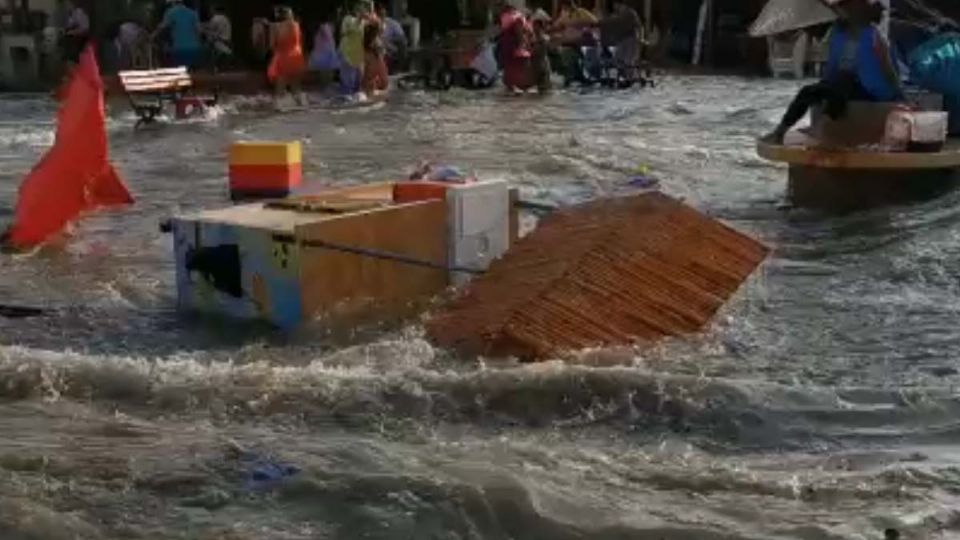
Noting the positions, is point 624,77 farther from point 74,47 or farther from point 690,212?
point 690,212

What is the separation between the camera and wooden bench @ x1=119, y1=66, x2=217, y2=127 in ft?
65.2

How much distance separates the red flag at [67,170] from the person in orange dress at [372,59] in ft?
41.8

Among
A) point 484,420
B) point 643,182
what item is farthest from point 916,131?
point 484,420

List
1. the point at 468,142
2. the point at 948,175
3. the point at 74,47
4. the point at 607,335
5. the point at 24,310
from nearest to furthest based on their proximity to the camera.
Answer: the point at 607,335
the point at 24,310
the point at 948,175
the point at 468,142
the point at 74,47

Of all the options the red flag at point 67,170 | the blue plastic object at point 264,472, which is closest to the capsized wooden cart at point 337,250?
the blue plastic object at point 264,472

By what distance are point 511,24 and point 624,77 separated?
236 cm

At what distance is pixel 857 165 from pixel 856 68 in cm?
103

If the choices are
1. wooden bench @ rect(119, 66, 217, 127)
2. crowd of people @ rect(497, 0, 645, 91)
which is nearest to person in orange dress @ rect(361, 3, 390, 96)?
crowd of people @ rect(497, 0, 645, 91)

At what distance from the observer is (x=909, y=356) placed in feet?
25.3

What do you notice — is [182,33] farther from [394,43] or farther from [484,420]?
[484,420]

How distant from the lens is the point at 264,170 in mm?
10078

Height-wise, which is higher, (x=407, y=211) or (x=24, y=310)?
(x=407, y=211)

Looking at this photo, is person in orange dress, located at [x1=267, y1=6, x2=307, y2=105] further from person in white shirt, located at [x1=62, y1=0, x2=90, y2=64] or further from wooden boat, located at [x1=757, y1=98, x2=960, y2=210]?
wooden boat, located at [x1=757, y1=98, x2=960, y2=210]

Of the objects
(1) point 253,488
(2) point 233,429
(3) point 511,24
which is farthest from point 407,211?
(3) point 511,24
